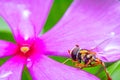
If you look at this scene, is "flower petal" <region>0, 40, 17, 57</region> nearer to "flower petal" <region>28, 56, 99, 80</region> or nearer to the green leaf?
"flower petal" <region>28, 56, 99, 80</region>

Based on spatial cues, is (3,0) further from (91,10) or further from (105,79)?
(105,79)

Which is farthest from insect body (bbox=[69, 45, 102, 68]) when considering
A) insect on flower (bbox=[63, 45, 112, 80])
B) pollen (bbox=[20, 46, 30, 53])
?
pollen (bbox=[20, 46, 30, 53])

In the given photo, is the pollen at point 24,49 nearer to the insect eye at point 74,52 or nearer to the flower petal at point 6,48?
the flower petal at point 6,48

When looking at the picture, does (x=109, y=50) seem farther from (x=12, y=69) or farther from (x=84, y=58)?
→ (x=12, y=69)

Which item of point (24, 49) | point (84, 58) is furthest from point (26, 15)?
point (84, 58)

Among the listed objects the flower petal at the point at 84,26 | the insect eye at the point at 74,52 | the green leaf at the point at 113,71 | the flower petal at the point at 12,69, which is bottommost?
the green leaf at the point at 113,71

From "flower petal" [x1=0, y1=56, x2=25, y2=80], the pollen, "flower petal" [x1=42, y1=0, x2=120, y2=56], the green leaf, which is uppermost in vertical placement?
"flower petal" [x1=42, y1=0, x2=120, y2=56]

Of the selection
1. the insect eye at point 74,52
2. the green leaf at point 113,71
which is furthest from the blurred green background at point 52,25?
the insect eye at point 74,52
